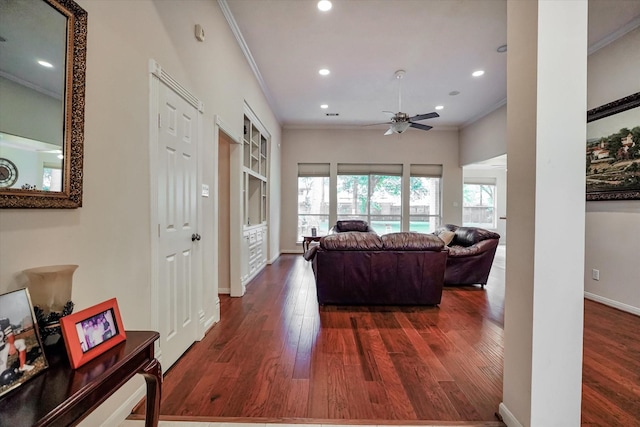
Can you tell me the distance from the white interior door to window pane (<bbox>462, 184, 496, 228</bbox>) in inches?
378

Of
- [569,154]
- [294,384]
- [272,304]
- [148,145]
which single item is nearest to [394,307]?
[272,304]

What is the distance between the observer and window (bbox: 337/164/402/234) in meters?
7.44

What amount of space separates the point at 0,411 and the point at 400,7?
151 inches

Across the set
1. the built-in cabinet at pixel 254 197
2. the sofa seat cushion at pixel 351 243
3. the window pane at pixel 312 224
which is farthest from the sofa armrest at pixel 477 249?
the window pane at pixel 312 224

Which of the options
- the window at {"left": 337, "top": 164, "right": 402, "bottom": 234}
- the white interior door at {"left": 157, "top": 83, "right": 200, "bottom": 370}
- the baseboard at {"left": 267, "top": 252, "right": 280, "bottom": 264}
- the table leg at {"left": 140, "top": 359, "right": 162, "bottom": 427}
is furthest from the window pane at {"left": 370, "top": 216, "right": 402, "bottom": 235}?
the table leg at {"left": 140, "top": 359, "right": 162, "bottom": 427}

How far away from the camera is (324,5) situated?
9.59 feet

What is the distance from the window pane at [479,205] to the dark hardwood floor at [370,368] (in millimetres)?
6929

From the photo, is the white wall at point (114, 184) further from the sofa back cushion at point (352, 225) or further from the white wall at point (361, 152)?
the white wall at point (361, 152)

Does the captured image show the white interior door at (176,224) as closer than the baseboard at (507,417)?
No

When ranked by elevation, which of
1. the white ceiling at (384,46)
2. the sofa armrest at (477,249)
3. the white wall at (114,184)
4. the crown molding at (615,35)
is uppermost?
the white ceiling at (384,46)

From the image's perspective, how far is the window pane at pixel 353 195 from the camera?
7.45m

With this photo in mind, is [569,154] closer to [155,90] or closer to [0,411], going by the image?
[0,411]

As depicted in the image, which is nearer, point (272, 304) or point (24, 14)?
point (24, 14)

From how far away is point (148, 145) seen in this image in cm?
177
